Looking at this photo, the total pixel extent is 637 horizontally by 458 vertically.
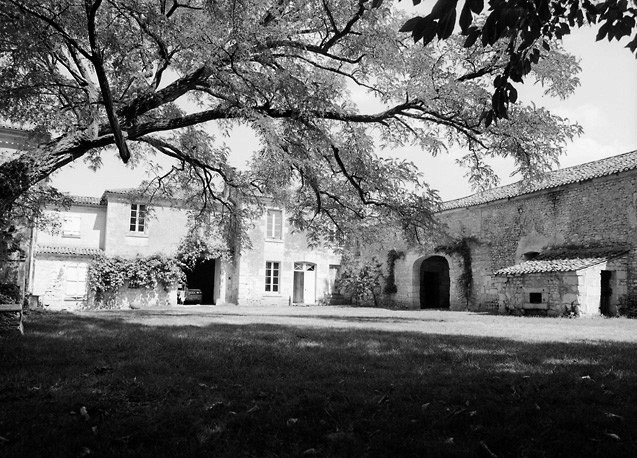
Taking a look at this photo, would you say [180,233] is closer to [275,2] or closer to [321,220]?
[321,220]

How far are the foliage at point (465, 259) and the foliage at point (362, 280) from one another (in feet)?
16.7

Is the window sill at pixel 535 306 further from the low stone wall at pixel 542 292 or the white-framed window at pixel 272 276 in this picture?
the white-framed window at pixel 272 276

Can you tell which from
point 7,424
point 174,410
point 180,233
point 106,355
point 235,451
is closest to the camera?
point 235,451

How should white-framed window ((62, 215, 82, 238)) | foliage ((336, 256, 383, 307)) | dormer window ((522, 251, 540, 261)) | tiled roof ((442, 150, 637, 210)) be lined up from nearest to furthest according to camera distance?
tiled roof ((442, 150, 637, 210)) → dormer window ((522, 251, 540, 261)) → white-framed window ((62, 215, 82, 238)) → foliage ((336, 256, 383, 307))

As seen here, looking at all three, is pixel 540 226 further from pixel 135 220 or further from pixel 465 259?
pixel 135 220

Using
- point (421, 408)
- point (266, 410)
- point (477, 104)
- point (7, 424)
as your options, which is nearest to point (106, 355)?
point (7, 424)

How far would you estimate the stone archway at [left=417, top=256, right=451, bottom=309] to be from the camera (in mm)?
25297

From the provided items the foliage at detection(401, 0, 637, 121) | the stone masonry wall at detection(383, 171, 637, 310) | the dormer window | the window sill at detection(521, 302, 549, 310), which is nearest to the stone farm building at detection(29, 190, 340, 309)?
the stone masonry wall at detection(383, 171, 637, 310)

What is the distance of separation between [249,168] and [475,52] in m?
6.37

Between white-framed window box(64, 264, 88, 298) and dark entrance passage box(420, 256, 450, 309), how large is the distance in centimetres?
1641

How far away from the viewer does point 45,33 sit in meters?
7.16

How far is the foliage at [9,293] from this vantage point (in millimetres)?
7980

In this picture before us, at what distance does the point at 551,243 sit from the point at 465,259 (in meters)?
3.96

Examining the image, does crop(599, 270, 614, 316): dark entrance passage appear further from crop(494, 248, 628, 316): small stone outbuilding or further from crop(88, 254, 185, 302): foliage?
crop(88, 254, 185, 302): foliage
